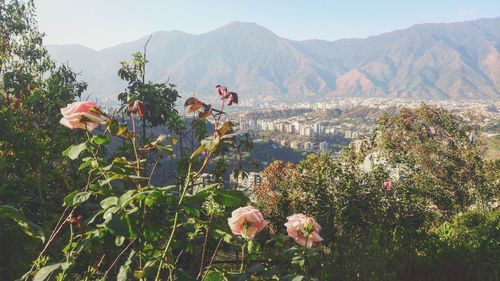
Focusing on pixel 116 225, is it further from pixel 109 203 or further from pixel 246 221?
pixel 246 221

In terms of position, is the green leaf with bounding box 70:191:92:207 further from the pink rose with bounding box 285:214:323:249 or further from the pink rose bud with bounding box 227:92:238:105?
the pink rose with bounding box 285:214:323:249

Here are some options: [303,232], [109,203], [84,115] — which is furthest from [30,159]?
[303,232]

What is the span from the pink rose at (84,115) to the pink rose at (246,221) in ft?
1.98

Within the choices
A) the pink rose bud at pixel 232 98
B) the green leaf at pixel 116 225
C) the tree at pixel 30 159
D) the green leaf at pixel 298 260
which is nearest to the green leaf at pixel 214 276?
the green leaf at pixel 298 260

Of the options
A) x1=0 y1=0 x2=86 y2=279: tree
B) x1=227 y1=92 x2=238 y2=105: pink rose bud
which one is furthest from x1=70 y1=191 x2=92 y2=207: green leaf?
x1=0 y1=0 x2=86 y2=279: tree

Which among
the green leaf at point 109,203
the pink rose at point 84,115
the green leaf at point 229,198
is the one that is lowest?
the green leaf at point 229,198

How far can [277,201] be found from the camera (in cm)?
636

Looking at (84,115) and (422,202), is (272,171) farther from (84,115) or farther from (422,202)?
(84,115)

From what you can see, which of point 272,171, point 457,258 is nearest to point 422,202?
point 457,258

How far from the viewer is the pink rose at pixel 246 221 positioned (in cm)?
153

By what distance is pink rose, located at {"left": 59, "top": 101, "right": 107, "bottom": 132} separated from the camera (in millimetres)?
1410

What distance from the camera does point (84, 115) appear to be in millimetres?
1410

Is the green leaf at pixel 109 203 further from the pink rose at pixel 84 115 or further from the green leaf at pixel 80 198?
the pink rose at pixel 84 115

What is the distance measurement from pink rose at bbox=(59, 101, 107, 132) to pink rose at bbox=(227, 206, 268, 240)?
60 centimetres
